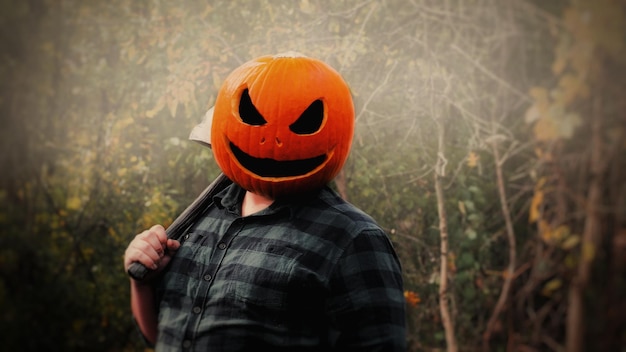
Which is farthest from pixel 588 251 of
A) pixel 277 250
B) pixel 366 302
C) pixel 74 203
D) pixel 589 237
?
pixel 74 203

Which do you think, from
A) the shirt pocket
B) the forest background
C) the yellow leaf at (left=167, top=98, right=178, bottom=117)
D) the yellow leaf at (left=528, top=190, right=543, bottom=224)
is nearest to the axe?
the shirt pocket

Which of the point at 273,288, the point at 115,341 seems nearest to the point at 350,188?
the point at 273,288

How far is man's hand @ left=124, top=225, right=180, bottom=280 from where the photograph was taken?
1240 mm

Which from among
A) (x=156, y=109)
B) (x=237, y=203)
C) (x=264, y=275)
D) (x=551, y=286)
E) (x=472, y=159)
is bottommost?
(x=551, y=286)

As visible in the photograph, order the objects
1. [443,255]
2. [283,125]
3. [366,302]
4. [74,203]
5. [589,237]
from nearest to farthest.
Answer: [366,302], [283,125], [589,237], [443,255], [74,203]

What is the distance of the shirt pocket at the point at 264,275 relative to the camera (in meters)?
1.10

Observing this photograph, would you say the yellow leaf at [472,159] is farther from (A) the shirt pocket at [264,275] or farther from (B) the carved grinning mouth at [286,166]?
(A) the shirt pocket at [264,275]

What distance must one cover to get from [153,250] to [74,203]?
1.29 m

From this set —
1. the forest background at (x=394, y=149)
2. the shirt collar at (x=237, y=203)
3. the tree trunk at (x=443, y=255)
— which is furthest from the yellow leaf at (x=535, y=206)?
the shirt collar at (x=237, y=203)

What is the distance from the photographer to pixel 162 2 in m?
2.16

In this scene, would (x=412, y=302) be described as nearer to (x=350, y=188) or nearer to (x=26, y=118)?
(x=350, y=188)

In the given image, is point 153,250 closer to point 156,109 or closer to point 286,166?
point 286,166

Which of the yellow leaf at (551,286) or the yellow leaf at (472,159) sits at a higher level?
the yellow leaf at (472,159)

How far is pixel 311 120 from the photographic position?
123cm
